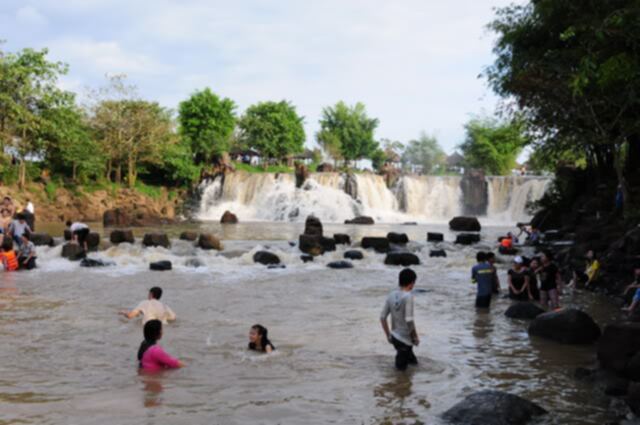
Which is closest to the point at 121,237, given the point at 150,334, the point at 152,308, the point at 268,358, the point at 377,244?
the point at 377,244

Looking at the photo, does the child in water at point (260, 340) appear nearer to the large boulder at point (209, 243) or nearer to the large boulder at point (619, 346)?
the large boulder at point (619, 346)

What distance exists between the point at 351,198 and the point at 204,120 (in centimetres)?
2143

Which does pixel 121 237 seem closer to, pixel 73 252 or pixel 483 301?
pixel 73 252

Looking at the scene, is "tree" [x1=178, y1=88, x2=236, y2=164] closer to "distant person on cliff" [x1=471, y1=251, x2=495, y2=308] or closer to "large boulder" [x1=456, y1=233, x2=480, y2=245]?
"large boulder" [x1=456, y1=233, x2=480, y2=245]

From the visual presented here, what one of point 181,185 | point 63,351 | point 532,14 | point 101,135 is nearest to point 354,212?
point 181,185

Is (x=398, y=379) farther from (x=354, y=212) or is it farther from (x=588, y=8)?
(x=354, y=212)

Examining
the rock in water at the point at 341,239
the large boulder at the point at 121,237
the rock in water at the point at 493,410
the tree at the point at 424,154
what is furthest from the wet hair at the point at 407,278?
the tree at the point at 424,154

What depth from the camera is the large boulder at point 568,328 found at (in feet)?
31.6

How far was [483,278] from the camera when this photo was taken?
12.8 meters

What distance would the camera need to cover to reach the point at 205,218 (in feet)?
183

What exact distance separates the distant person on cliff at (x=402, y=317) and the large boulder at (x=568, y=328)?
10.6 feet

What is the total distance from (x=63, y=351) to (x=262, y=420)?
424 cm

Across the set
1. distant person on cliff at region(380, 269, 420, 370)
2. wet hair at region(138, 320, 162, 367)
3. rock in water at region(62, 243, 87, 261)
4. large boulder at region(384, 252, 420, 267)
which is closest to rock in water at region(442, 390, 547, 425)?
distant person on cliff at region(380, 269, 420, 370)

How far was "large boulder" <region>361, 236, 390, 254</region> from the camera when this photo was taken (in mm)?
25250
